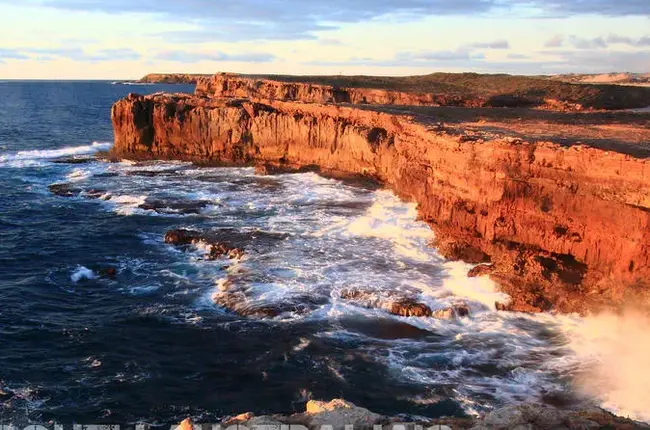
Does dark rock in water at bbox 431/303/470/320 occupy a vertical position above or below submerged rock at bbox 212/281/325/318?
above

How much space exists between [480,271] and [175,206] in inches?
896

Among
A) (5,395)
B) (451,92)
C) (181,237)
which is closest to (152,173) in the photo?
(181,237)

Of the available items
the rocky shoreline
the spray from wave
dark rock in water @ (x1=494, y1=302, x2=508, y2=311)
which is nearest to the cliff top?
dark rock in water @ (x1=494, y1=302, x2=508, y2=311)

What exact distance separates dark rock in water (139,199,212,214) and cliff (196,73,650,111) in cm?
2418

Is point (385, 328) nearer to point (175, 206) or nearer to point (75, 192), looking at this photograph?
point (175, 206)

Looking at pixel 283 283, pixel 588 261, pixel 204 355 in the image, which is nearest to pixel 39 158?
pixel 283 283

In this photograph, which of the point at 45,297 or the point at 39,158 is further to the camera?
the point at 39,158

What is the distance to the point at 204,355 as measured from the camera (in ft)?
68.7

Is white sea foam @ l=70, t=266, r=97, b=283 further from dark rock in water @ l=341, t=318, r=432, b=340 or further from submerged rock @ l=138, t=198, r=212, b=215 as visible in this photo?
dark rock in water @ l=341, t=318, r=432, b=340

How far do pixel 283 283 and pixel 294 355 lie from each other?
21.2 feet

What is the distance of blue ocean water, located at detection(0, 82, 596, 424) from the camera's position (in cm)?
1838

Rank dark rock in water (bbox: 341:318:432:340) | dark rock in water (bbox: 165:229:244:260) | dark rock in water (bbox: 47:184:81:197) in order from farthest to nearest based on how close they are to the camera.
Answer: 1. dark rock in water (bbox: 47:184:81:197)
2. dark rock in water (bbox: 165:229:244:260)
3. dark rock in water (bbox: 341:318:432:340)

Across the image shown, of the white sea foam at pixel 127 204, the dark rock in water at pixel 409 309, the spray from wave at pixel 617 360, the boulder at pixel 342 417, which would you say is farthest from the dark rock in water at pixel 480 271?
the white sea foam at pixel 127 204

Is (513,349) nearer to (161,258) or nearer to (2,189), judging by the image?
(161,258)
